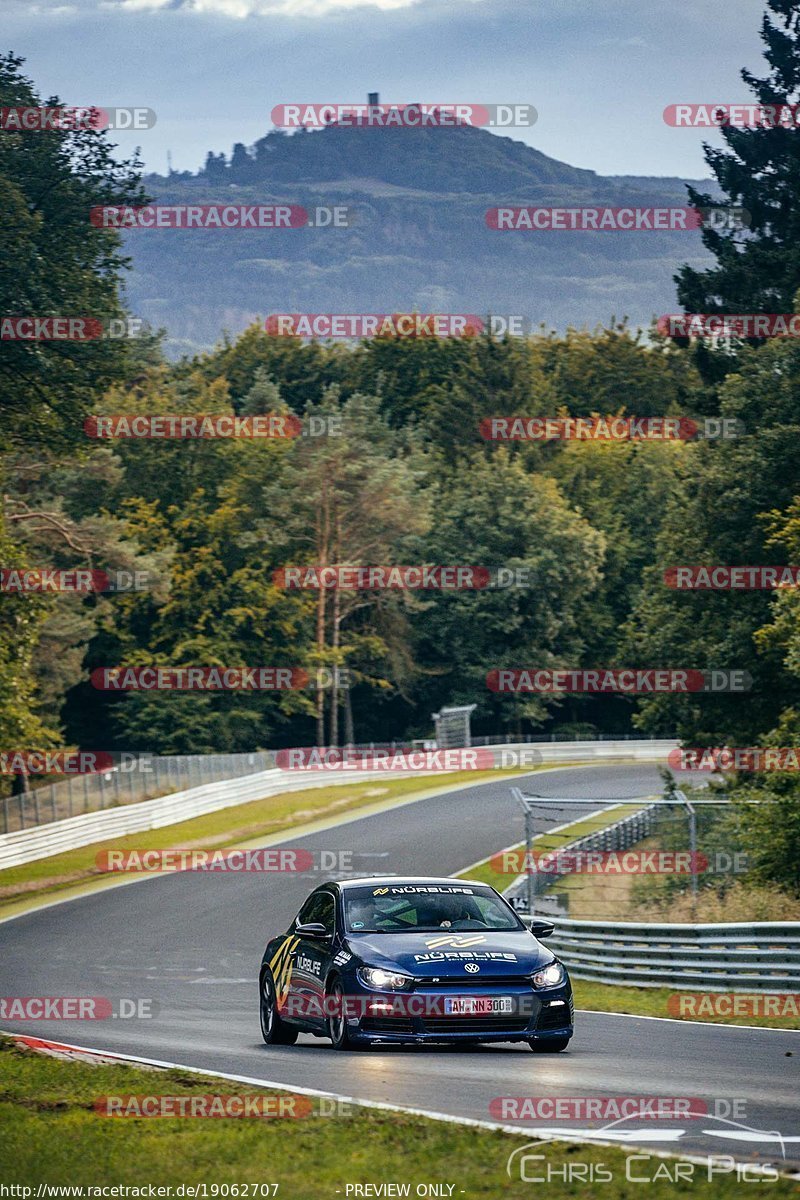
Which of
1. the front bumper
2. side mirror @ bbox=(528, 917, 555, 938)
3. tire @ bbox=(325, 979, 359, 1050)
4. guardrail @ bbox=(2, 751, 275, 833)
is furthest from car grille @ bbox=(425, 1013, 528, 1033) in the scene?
guardrail @ bbox=(2, 751, 275, 833)

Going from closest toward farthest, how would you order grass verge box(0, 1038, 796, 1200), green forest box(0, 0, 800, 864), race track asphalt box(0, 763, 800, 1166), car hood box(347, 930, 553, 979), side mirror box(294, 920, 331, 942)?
1. grass verge box(0, 1038, 796, 1200)
2. race track asphalt box(0, 763, 800, 1166)
3. car hood box(347, 930, 553, 979)
4. side mirror box(294, 920, 331, 942)
5. green forest box(0, 0, 800, 864)

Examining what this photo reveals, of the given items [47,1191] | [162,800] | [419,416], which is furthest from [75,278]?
[419,416]

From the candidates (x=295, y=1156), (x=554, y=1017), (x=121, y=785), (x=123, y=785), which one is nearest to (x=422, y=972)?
(x=554, y=1017)

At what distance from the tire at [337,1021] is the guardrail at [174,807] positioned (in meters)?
29.5

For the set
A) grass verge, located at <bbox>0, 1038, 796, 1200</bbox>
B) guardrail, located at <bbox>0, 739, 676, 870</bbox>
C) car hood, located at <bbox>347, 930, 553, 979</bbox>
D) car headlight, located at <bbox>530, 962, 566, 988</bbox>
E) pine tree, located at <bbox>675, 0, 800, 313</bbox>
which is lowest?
guardrail, located at <bbox>0, 739, 676, 870</bbox>

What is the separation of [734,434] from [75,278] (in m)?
14.9

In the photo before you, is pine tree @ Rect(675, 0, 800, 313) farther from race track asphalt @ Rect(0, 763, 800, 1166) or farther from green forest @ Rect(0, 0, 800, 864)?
race track asphalt @ Rect(0, 763, 800, 1166)

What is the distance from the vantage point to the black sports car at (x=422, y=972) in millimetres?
12344

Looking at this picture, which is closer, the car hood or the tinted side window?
the car hood

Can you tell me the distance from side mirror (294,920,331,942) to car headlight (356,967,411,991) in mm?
913

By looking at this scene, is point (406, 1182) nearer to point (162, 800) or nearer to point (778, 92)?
point (162, 800)

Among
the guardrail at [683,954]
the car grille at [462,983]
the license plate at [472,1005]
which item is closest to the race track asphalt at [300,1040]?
the license plate at [472,1005]

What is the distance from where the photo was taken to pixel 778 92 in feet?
167

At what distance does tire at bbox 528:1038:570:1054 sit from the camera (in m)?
12.6
